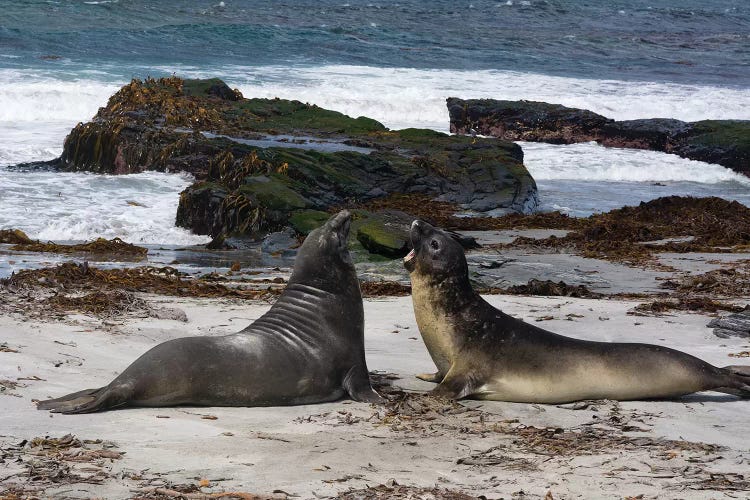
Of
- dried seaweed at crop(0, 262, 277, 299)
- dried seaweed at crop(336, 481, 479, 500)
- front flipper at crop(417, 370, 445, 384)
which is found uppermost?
dried seaweed at crop(336, 481, 479, 500)

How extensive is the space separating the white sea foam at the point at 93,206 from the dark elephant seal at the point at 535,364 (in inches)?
293

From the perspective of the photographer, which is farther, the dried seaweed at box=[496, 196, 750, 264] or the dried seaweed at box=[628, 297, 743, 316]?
the dried seaweed at box=[496, 196, 750, 264]

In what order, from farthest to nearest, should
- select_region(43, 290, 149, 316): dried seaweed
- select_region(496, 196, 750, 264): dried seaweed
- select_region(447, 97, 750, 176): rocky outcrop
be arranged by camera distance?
1. select_region(447, 97, 750, 176): rocky outcrop
2. select_region(496, 196, 750, 264): dried seaweed
3. select_region(43, 290, 149, 316): dried seaweed

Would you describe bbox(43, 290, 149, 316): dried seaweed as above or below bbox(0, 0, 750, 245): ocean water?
below

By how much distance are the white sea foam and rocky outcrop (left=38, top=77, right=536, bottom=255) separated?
0.46 meters

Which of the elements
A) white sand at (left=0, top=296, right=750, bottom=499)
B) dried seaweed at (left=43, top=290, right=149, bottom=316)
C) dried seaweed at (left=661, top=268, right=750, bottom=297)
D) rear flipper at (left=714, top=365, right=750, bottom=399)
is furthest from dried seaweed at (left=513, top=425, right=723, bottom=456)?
dried seaweed at (left=661, top=268, right=750, bottom=297)

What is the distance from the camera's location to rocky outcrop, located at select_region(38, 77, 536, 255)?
13352 millimetres

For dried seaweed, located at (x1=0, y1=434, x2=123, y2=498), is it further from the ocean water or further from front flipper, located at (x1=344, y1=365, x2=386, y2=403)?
the ocean water

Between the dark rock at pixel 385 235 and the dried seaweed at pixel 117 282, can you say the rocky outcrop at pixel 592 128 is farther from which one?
the dried seaweed at pixel 117 282

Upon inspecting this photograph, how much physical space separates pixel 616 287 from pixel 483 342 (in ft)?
13.4

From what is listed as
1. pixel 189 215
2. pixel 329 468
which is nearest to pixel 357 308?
pixel 329 468

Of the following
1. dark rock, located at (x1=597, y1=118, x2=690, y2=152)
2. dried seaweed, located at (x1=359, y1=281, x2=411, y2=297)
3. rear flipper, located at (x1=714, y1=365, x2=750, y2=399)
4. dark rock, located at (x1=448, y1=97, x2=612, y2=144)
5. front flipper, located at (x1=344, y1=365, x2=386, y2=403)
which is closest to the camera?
front flipper, located at (x1=344, y1=365, x2=386, y2=403)

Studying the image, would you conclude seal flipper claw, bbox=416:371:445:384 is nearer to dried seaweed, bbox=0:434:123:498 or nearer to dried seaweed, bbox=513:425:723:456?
dried seaweed, bbox=513:425:723:456


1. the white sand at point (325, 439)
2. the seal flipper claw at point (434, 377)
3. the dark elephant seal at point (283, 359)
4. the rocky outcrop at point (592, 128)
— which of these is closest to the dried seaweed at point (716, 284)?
the white sand at point (325, 439)
